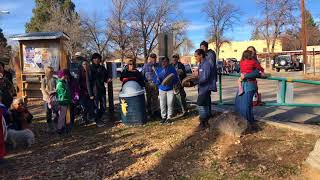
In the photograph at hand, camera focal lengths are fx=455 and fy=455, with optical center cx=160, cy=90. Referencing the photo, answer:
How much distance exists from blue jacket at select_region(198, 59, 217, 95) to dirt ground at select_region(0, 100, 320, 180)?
0.83 meters

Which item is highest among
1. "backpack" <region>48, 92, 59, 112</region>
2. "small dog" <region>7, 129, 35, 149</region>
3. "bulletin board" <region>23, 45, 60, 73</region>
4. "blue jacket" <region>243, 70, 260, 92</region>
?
"bulletin board" <region>23, 45, 60, 73</region>

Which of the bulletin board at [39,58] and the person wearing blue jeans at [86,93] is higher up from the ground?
the bulletin board at [39,58]

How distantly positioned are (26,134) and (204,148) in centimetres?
321

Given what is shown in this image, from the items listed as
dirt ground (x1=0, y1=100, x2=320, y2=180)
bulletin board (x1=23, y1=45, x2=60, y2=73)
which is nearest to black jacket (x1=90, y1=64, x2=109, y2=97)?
dirt ground (x1=0, y1=100, x2=320, y2=180)

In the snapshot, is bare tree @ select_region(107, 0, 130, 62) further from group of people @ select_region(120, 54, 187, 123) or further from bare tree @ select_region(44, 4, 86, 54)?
group of people @ select_region(120, 54, 187, 123)

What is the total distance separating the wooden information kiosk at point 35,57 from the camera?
12.6m

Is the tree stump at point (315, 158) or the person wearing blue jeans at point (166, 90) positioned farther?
the person wearing blue jeans at point (166, 90)

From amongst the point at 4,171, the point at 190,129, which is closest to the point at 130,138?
the point at 190,129

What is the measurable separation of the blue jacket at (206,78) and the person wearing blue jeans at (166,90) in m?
1.22

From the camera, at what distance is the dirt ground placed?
19.7 ft

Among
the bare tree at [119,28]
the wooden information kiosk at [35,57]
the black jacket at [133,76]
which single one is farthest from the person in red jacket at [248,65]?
the bare tree at [119,28]

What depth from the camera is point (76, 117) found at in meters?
11.2

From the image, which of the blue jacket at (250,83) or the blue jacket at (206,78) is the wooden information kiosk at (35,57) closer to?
the blue jacket at (206,78)

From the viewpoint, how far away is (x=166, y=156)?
6766 millimetres
